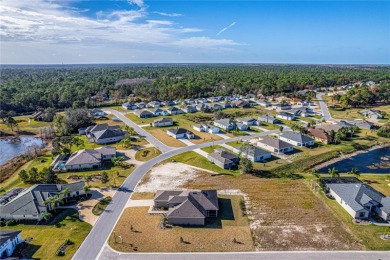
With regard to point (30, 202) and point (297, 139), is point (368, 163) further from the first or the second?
point (30, 202)

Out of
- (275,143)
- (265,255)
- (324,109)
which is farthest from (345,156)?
(324,109)

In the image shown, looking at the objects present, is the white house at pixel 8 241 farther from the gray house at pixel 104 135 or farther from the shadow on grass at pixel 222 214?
the gray house at pixel 104 135

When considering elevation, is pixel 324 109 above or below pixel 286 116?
above

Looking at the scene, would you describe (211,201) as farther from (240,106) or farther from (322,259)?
(240,106)

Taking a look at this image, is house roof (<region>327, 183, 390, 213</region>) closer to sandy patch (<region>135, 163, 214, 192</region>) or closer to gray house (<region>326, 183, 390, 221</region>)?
gray house (<region>326, 183, 390, 221</region>)

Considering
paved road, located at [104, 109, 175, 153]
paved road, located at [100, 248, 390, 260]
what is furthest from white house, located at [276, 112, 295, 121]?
paved road, located at [100, 248, 390, 260]

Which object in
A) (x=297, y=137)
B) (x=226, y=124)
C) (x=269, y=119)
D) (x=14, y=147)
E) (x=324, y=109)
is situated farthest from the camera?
(x=324, y=109)
